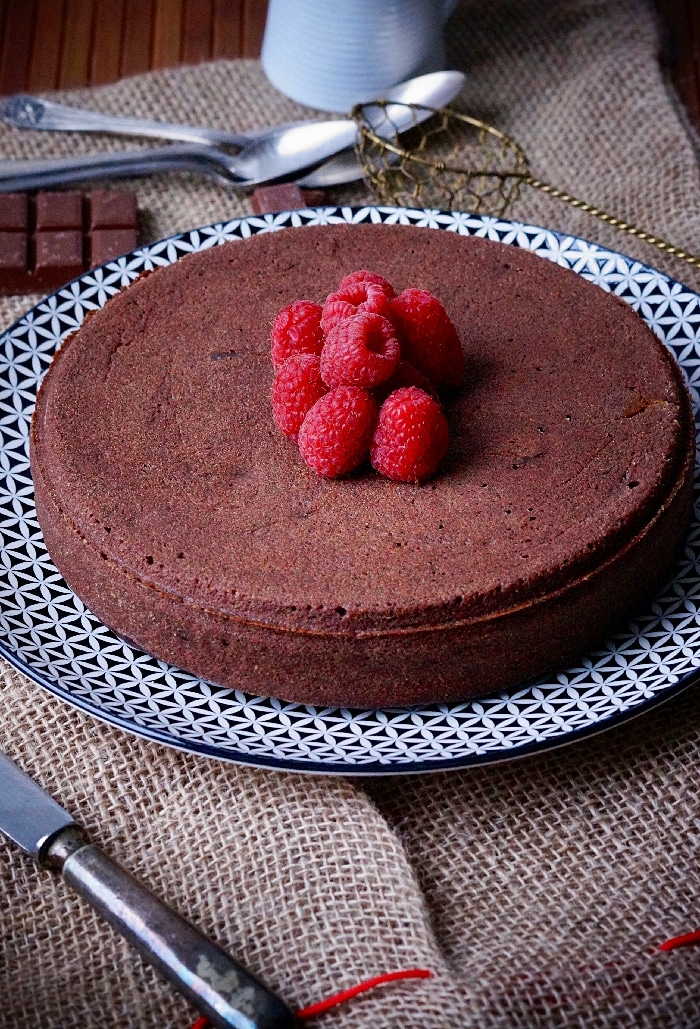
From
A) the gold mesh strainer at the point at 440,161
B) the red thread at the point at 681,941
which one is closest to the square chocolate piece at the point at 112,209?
the gold mesh strainer at the point at 440,161

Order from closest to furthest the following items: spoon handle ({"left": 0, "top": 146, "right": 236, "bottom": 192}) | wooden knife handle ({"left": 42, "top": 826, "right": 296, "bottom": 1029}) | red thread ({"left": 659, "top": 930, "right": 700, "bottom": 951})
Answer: wooden knife handle ({"left": 42, "top": 826, "right": 296, "bottom": 1029}) → red thread ({"left": 659, "top": 930, "right": 700, "bottom": 951}) → spoon handle ({"left": 0, "top": 146, "right": 236, "bottom": 192})

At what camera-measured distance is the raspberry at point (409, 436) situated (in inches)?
65.0

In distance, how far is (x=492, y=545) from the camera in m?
1.67

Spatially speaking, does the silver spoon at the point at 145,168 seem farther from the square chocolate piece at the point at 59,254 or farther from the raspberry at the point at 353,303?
the raspberry at the point at 353,303

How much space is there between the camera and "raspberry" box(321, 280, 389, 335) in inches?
68.1

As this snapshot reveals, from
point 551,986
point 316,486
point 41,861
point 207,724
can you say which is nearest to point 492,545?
point 316,486

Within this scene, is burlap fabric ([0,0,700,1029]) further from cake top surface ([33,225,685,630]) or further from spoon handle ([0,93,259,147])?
spoon handle ([0,93,259,147])

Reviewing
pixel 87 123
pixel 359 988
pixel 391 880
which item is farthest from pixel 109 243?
pixel 359 988

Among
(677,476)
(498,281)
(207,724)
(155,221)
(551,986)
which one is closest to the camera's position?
(551,986)

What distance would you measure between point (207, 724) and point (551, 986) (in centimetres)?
55

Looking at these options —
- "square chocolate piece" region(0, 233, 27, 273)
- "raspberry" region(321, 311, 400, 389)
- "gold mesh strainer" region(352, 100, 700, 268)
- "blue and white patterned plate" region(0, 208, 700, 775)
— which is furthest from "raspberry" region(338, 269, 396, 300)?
"square chocolate piece" region(0, 233, 27, 273)

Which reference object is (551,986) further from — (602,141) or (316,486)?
(602,141)

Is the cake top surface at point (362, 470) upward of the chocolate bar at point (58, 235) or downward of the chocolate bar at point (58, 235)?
downward

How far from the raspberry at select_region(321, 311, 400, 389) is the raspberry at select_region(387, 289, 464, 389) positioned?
60mm
